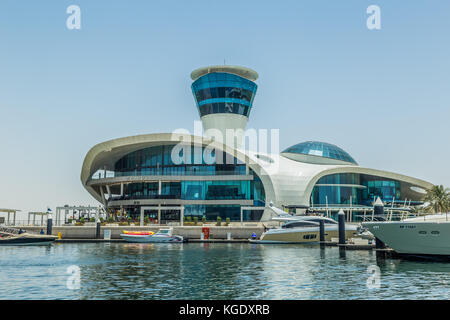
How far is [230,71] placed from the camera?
8594 centimetres

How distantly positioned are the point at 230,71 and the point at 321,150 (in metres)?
22.5

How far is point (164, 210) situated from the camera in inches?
2721

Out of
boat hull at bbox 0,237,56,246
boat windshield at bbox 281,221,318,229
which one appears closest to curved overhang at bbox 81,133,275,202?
boat windshield at bbox 281,221,318,229

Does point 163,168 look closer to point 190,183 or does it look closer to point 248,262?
point 190,183

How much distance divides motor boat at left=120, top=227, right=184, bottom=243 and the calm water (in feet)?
56.6

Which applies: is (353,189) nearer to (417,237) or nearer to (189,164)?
(189,164)

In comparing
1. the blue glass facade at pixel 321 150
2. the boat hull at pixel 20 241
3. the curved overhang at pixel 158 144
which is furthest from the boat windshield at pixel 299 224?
the blue glass facade at pixel 321 150

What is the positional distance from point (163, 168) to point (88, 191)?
18648 millimetres

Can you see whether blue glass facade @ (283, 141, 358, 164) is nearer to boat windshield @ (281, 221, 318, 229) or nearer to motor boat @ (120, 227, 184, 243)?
boat windshield @ (281, 221, 318, 229)

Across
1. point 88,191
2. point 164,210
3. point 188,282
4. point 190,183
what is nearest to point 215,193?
point 190,183

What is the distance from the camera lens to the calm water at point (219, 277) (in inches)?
773

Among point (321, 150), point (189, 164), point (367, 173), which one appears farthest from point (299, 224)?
point (321, 150)

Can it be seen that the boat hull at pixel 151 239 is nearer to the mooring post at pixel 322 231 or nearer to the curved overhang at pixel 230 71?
the mooring post at pixel 322 231

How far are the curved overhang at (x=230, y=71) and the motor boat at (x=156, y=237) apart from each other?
133 feet
